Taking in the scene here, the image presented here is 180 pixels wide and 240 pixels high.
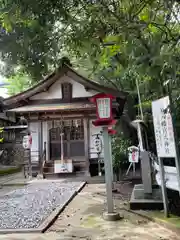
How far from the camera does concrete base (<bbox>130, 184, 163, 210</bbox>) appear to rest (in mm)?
6402

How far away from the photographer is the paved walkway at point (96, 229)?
4.90 m

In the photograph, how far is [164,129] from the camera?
5676mm

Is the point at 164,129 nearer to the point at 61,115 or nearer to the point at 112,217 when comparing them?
the point at 112,217

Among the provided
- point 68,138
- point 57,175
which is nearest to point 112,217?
point 57,175

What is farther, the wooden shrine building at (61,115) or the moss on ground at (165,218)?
the wooden shrine building at (61,115)

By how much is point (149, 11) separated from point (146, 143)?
12.1 ft

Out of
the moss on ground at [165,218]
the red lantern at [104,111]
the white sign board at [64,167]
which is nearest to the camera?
the moss on ground at [165,218]

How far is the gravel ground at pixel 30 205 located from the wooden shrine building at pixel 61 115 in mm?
3676

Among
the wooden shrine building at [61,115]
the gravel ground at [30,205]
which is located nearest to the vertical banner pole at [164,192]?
the gravel ground at [30,205]

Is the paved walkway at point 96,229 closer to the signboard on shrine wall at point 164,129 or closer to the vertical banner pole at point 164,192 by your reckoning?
the vertical banner pole at point 164,192

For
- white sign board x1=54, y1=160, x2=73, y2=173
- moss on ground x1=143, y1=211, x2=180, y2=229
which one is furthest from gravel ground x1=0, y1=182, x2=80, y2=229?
white sign board x1=54, y1=160, x2=73, y2=173

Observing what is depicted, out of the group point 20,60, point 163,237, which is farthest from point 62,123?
point 163,237

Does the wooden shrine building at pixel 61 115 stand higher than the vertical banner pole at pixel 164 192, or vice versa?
the wooden shrine building at pixel 61 115

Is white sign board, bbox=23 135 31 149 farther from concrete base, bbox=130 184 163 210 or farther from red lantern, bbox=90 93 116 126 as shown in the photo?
red lantern, bbox=90 93 116 126
